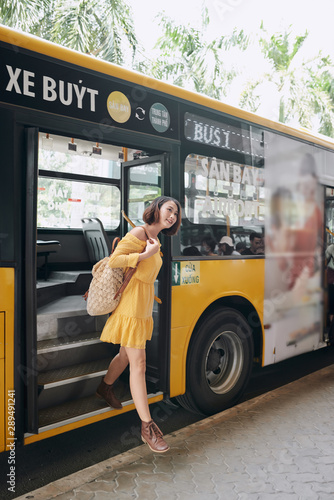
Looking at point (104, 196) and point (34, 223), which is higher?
point (104, 196)

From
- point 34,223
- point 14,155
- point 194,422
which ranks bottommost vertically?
point 194,422

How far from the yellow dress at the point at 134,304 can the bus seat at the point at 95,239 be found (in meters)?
2.20

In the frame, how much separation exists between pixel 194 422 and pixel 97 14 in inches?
513

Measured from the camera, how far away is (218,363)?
4.53 metres

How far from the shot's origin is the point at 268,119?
473 centimetres

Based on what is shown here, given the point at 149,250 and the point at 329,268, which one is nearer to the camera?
the point at 149,250

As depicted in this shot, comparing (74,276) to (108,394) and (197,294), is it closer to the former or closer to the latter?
(197,294)

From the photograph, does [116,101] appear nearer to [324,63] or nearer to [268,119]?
[268,119]

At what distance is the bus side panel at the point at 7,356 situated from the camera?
9.22 feet

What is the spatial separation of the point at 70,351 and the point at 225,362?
1623 mm

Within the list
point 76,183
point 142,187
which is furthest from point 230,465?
point 76,183

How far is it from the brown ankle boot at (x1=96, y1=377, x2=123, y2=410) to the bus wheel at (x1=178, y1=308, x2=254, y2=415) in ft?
2.53

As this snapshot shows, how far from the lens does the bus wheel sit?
161 inches

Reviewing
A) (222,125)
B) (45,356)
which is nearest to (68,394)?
(45,356)
